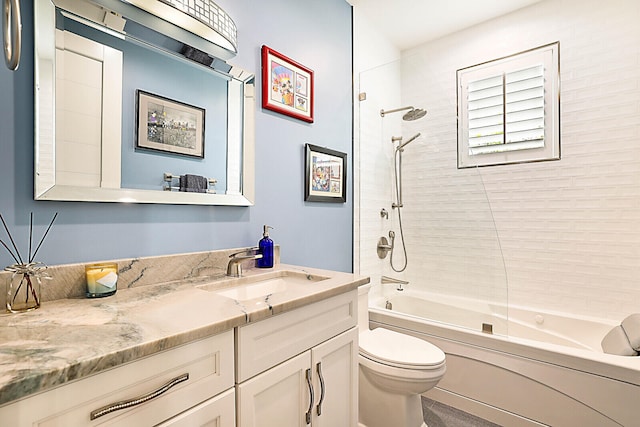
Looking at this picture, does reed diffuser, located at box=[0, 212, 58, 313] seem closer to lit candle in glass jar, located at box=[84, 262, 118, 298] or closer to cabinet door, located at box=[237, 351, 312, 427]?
lit candle in glass jar, located at box=[84, 262, 118, 298]

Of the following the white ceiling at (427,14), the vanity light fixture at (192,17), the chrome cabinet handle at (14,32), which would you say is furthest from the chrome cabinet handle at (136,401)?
the white ceiling at (427,14)

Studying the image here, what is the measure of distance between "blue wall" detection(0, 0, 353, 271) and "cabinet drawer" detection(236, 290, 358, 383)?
61 centimetres

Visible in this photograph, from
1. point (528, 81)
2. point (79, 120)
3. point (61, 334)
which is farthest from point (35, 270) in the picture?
point (528, 81)

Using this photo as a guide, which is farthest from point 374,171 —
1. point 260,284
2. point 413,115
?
point 260,284

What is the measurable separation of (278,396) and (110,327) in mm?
547

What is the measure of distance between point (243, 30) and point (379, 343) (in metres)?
1.81

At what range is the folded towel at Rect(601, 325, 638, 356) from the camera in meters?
1.66

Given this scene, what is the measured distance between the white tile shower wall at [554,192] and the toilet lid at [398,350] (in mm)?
765

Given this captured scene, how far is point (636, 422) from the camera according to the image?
4.87 ft

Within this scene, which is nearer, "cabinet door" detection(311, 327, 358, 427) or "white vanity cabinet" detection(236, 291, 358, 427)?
"white vanity cabinet" detection(236, 291, 358, 427)

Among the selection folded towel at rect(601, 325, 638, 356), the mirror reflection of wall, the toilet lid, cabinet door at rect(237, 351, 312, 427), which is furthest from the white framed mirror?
folded towel at rect(601, 325, 638, 356)

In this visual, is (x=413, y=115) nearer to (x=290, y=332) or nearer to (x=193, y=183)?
(x=193, y=183)

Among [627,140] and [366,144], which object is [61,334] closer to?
[366,144]

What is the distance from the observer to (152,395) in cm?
71
